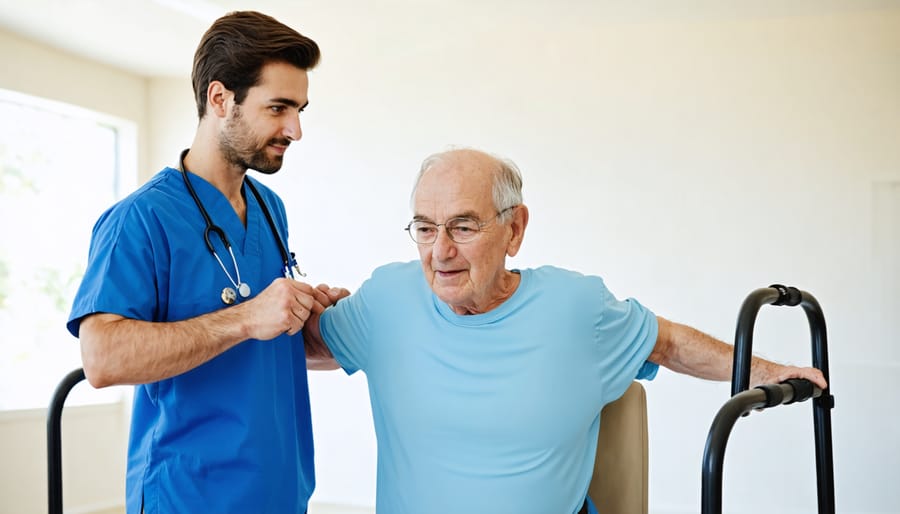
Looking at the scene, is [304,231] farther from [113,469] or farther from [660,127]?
[660,127]

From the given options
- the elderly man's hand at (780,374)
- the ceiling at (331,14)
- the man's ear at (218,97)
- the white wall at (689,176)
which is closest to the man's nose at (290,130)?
A: the man's ear at (218,97)

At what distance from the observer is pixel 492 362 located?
1832 mm

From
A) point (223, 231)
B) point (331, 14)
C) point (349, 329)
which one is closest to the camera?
point (223, 231)

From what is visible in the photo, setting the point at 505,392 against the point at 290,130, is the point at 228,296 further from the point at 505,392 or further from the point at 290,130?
the point at 505,392

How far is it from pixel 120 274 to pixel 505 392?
0.76m

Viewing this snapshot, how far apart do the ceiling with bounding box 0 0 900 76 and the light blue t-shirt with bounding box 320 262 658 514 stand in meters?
3.44

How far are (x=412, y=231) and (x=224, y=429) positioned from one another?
1.79 feet

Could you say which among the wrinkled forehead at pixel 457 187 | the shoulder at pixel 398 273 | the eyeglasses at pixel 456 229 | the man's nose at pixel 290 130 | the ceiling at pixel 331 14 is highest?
the ceiling at pixel 331 14

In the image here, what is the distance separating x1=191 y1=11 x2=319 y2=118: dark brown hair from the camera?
6.11 ft

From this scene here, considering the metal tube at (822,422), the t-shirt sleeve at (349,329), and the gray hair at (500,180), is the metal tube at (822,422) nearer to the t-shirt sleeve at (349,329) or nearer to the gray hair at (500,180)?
the gray hair at (500,180)

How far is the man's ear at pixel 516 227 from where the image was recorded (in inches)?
76.3

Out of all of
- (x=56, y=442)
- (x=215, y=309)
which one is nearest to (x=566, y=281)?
(x=215, y=309)

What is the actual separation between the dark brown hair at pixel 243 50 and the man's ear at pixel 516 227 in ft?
1.82

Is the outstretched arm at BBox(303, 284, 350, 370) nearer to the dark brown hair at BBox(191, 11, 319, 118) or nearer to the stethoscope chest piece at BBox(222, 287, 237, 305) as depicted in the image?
the stethoscope chest piece at BBox(222, 287, 237, 305)
